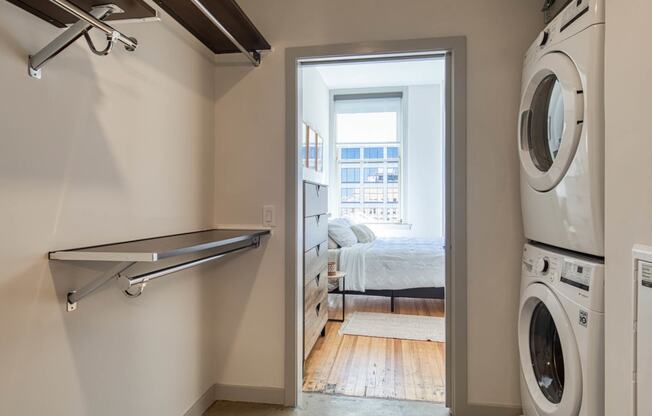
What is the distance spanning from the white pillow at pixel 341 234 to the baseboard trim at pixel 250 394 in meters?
2.06

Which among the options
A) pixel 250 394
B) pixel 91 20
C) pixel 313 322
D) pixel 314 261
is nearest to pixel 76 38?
pixel 91 20

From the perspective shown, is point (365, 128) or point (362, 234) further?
point (365, 128)

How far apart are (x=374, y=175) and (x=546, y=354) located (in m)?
4.55

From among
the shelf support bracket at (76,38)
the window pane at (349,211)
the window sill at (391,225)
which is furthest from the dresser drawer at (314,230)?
the window pane at (349,211)

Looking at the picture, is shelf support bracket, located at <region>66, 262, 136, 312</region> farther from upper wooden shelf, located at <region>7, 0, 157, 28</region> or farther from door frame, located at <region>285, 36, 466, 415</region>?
door frame, located at <region>285, 36, 466, 415</region>

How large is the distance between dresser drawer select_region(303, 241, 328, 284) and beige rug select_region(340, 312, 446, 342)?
0.69m

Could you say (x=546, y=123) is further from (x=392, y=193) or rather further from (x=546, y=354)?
(x=392, y=193)

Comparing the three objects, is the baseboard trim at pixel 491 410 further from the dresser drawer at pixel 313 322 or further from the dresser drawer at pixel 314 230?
the dresser drawer at pixel 314 230

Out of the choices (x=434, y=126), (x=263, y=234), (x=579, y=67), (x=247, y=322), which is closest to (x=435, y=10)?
(x=579, y=67)

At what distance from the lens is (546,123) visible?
5.10ft

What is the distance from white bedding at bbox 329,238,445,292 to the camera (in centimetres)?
362

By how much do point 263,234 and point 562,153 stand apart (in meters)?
1.42
